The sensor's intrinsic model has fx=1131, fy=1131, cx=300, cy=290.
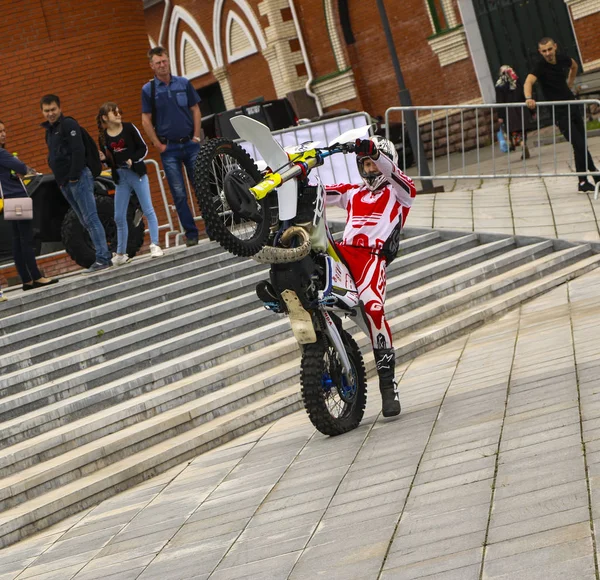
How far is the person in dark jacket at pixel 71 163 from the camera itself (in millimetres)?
11234

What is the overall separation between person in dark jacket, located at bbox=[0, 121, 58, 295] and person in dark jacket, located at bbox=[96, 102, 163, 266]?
0.85 meters

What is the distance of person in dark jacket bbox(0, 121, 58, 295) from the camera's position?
11.1m

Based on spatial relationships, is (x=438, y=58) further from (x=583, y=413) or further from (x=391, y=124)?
(x=583, y=413)

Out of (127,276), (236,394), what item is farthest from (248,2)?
(236,394)

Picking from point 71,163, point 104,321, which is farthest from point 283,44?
point 104,321

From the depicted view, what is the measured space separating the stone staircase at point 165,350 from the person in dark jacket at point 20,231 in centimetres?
57

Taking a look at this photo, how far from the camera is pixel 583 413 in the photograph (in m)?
5.57

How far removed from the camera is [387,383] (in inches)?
269

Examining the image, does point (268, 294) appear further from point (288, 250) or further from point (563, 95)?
point (563, 95)

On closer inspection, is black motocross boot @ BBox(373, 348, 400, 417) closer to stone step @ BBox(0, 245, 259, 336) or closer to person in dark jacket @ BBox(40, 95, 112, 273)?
stone step @ BBox(0, 245, 259, 336)

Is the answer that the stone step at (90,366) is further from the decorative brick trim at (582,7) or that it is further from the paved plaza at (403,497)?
the decorative brick trim at (582,7)

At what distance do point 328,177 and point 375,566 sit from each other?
33.4 feet

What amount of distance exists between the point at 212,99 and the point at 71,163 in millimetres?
24519

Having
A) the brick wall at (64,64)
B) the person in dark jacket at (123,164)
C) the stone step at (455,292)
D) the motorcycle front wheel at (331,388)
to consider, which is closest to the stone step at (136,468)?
the stone step at (455,292)
